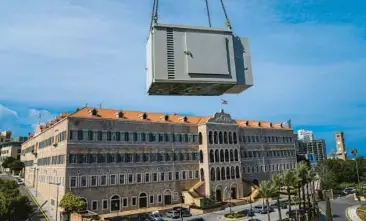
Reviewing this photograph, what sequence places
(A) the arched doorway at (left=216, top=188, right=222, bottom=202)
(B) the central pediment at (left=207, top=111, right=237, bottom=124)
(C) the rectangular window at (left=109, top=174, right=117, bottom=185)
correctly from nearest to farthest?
(C) the rectangular window at (left=109, top=174, right=117, bottom=185) < (A) the arched doorway at (left=216, top=188, right=222, bottom=202) < (B) the central pediment at (left=207, top=111, right=237, bottom=124)

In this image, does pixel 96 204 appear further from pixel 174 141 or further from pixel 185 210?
pixel 174 141

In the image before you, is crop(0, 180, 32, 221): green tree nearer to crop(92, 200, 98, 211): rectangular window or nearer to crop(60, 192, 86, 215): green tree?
crop(60, 192, 86, 215): green tree

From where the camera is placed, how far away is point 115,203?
46.6 m

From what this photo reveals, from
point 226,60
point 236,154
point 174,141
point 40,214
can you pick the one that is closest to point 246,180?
point 236,154

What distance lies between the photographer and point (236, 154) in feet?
200

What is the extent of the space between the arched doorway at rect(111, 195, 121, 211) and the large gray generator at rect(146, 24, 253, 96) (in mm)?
40103

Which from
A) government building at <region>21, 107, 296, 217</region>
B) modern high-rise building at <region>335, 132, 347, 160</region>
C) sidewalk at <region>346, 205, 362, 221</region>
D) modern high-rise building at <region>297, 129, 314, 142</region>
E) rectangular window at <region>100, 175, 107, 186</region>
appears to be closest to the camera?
sidewalk at <region>346, 205, 362, 221</region>

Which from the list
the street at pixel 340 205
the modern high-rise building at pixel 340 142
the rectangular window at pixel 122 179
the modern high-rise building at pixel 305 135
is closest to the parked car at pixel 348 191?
the street at pixel 340 205

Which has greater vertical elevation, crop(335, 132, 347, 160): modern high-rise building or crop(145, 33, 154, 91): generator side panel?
crop(335, 132, 347, 160): modern high-rise building

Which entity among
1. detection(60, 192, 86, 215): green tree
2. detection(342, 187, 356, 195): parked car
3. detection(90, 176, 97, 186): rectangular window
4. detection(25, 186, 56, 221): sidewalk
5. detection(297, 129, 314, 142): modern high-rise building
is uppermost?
detection(297, 129, 314, 142): modern high-rise building

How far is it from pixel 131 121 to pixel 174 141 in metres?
9.04

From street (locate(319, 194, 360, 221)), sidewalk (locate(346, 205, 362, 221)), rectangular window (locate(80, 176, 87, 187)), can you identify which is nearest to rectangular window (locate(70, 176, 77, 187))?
rectangular window (locate(80, 176, 87, 187))

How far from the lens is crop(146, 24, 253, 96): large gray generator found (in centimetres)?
892

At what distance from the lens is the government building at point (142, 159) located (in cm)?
4472
